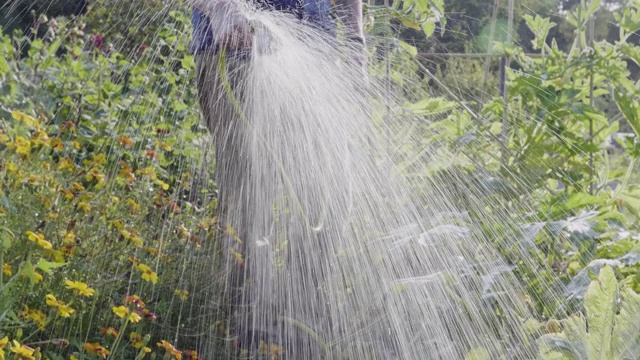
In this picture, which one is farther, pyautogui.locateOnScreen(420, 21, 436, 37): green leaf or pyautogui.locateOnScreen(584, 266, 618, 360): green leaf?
pyautogui.locateOnScreen(420, 21, 436, 37): green leaf

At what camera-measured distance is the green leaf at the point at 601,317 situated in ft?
4.25

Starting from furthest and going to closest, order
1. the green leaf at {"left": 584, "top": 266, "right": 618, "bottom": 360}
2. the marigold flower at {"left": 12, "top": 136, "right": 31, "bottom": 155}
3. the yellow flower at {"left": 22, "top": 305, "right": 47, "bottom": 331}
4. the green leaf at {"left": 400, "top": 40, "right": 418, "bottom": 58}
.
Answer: the green leaf at {"left": 400, "top": 40, "right": 418, "bottom": 58} → the marigold flower at {"left": 12, "top": 136, "right": 31, "bottom": 155} → the yellow flower at {"left": 22, "top": 305, "right": 47, "bottom": 331} → the green leaf at {"left": 584, "top": 266, "right": 618, "bottom": 360}

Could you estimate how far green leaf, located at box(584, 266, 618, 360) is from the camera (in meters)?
1.30

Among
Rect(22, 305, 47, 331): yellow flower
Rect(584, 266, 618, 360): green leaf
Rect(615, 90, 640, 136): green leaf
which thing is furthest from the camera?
Rect(615, 90, 640, 136): green leaf

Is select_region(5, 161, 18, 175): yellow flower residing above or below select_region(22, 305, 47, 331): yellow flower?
above

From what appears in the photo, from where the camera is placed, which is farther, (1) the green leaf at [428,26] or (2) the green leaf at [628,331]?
(1) the green leaf at [428,26]

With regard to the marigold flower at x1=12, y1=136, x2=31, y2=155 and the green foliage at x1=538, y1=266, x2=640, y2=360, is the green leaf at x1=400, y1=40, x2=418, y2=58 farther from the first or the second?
the green foliage at x1=538, y1=266, x2=640, y2=360

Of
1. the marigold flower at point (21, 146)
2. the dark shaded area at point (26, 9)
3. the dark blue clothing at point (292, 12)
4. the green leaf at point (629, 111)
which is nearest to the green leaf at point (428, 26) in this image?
the dark blue clothing at point (292, 12)

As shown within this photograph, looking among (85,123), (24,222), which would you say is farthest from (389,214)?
(85,123)

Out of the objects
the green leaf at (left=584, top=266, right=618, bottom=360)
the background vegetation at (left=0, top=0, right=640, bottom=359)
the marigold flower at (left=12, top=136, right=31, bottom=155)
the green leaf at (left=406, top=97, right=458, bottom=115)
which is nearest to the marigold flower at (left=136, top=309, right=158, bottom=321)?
the background vegetation at (left=0, top=0, right=640, bottom=359)

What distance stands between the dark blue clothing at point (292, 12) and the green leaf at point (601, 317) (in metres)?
1.14

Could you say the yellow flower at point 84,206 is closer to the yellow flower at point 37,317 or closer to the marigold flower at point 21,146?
the marigold flower at point 21,146

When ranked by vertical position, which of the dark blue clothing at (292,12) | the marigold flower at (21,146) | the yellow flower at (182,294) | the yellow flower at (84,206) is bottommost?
the yellow flower at (182,294)

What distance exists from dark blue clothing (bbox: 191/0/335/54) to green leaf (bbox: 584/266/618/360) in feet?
3.75
